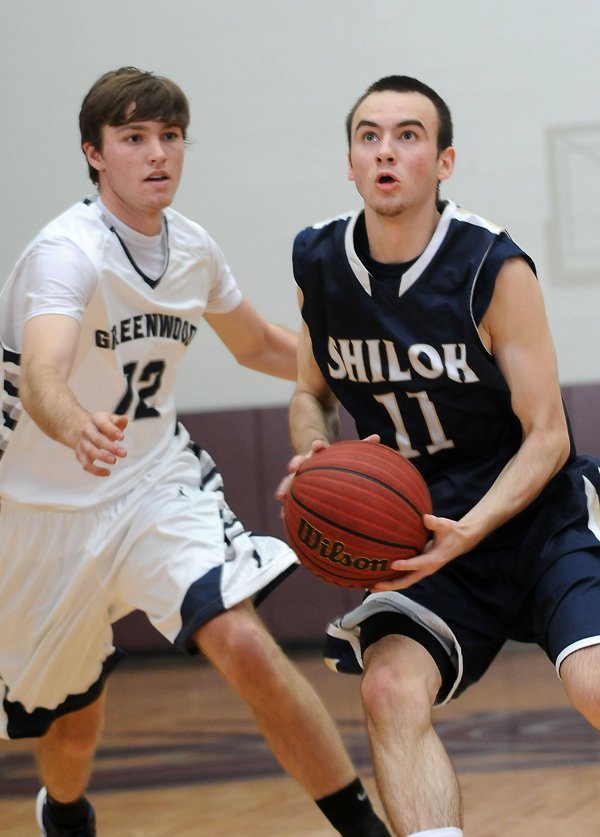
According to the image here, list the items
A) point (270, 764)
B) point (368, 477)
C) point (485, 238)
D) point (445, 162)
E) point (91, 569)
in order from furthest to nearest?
point (270, 764)
point (91, 569)
point (445, 162)
point (485, 238)
point (368, 477)

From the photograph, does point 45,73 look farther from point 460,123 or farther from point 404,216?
point 404,216

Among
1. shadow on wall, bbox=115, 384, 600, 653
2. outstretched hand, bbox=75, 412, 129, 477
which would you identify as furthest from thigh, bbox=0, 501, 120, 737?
shadow on wall, bbox=115, 384, 600, 653

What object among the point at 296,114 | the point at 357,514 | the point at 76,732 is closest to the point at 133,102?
the point at 357,514

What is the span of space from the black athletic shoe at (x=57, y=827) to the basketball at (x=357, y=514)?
1.51 metres

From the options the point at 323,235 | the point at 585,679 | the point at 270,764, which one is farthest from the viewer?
the point at 270,764

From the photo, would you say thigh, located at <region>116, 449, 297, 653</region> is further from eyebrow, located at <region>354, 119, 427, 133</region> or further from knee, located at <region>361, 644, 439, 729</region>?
eyebrow, located at <region>354, 119, 427, 133</region>

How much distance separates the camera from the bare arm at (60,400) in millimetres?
2590

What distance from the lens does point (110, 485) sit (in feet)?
11.7

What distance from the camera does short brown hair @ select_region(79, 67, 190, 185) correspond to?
354 cm

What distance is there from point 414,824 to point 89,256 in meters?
1.76

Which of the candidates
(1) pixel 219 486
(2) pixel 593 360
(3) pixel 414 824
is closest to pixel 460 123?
(2) pixel 593 360

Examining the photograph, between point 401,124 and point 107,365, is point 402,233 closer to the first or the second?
point 401,124

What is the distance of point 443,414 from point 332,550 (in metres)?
0.49

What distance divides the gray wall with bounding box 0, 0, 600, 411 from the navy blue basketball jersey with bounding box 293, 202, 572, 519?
4159mm
